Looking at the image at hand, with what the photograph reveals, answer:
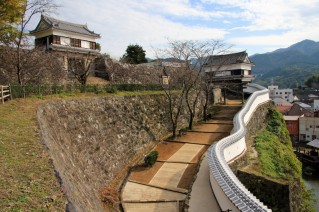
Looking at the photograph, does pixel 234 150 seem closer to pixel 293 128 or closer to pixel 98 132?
pixel 98 132

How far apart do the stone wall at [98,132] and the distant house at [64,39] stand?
9.46 meters

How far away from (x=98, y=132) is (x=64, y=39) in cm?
1420

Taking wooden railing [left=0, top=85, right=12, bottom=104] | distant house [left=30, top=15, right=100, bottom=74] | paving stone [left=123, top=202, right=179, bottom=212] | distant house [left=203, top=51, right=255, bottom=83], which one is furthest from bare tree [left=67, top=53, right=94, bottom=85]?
paving stone [left=123, top=202, right=179, bottom=212]

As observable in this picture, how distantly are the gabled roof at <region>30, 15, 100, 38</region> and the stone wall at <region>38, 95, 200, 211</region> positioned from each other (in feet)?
38.2

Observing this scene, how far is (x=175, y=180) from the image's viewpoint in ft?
39.9

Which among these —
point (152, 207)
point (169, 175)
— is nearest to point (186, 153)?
point (169, 175)

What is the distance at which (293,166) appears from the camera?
15766 millimetres

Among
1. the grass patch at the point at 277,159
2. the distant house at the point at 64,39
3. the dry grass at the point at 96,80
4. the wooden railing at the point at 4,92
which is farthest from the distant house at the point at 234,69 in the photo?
the wooden railing at the point at 4,92

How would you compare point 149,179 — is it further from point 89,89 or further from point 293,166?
point 293,166

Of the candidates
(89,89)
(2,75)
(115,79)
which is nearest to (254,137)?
(89,89)

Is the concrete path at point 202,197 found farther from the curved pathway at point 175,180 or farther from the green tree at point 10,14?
the green tree at point 10,14

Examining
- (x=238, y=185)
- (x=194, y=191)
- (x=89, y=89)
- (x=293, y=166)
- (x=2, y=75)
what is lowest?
(x=293, y=166)

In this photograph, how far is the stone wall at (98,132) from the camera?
10281 mm

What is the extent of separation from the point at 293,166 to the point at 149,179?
9144mm
